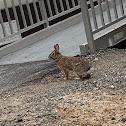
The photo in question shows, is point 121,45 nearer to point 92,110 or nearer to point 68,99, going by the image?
point 68,99

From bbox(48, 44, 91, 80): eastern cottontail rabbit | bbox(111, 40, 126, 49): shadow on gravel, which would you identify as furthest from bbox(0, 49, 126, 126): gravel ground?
bbox(111, 40, 126, 49): shadow on gravel

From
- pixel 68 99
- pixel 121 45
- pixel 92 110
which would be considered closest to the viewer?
pixel 92 110

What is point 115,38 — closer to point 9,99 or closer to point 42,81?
point 42,81

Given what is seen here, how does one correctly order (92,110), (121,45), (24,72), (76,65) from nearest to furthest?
(92,110)
(76,65)
(24,72)
(121,45)

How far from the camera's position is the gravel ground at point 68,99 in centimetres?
380

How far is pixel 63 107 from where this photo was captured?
4137 mm

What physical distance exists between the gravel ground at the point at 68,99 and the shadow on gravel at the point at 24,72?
3 cm

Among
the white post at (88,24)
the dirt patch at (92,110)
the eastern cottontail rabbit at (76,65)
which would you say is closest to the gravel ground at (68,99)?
the dirt patch at (92,110)

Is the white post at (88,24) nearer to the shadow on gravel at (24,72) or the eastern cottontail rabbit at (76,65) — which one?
the shadow on gravel at (24,72)

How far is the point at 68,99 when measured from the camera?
4379mm

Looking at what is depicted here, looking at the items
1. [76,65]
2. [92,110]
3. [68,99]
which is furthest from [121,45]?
[92,110]

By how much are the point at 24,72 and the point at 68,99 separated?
2.18m

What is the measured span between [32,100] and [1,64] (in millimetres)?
3035

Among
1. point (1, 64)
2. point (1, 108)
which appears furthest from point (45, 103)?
point (1, 64)
